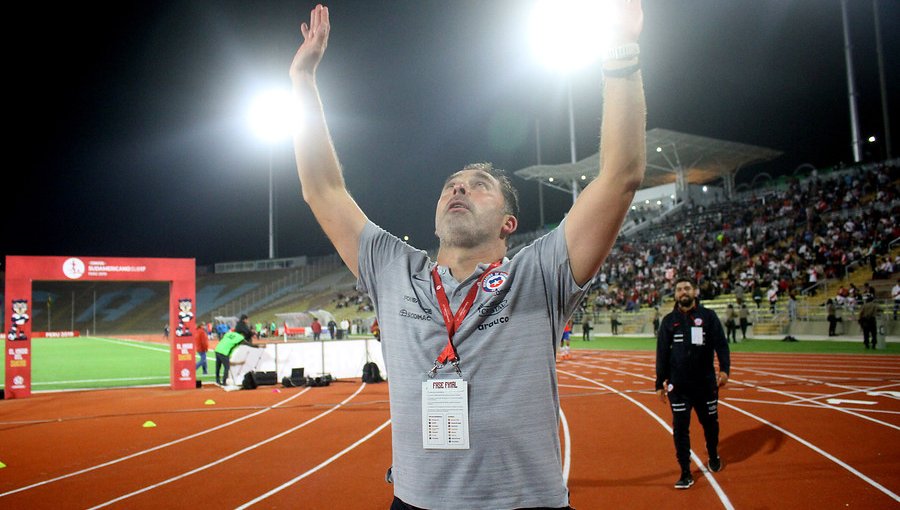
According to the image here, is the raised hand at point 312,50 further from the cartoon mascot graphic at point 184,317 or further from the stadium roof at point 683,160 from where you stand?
the stadium roof at point 683,160

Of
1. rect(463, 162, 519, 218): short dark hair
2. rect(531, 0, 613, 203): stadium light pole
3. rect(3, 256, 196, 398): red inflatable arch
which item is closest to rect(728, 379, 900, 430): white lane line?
rect(463, 162, 519, 218): short dark hair

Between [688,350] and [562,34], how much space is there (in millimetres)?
27020

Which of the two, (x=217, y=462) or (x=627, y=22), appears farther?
(x=217, y=462)

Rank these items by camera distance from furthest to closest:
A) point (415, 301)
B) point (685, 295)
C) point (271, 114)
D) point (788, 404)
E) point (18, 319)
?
point (271, 114) → point (18, 319) → point (788, 404) → point (685, 295) → point (415, 301)

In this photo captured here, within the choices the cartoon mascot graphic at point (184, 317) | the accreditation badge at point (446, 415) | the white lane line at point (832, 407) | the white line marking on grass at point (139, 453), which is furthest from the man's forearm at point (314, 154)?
the cartoon mascot graphic at point (184, 317)

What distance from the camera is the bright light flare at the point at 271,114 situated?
42.0m

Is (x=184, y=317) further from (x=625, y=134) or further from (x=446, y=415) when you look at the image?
(x=625, y=134)

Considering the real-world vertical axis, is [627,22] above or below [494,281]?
above

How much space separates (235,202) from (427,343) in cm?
7838

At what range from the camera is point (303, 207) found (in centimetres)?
7631

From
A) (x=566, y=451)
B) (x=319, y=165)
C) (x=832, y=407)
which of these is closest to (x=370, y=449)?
(x=566, y=451)

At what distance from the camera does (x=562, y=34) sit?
98.4 feet

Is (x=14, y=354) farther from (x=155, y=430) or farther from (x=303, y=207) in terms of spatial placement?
(x=303, y=207)

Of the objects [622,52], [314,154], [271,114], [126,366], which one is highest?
[271,114]
